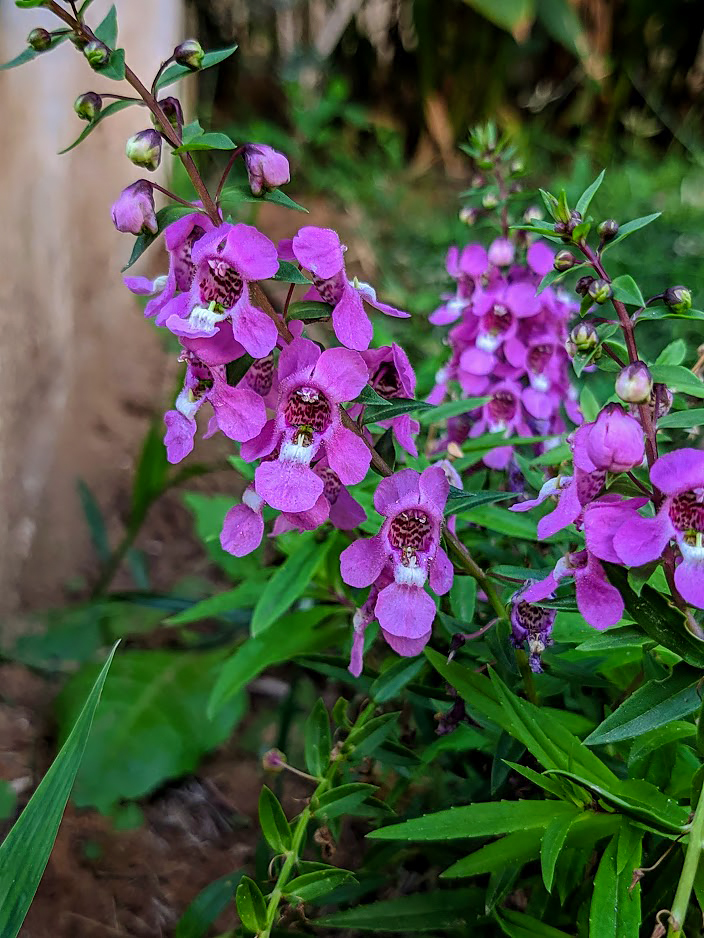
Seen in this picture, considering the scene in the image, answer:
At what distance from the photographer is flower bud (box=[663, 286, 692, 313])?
0.52 metres

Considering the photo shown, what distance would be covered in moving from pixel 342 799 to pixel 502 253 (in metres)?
0.58

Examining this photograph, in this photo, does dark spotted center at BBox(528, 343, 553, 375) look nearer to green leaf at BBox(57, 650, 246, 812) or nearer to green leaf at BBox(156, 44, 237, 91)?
green leaf at BBox(156, 44, 237, 91)

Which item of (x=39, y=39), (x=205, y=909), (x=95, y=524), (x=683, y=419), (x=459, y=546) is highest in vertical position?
(x=39, y=39)

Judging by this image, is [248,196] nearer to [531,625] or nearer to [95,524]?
[531,625]

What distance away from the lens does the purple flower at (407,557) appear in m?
0.54

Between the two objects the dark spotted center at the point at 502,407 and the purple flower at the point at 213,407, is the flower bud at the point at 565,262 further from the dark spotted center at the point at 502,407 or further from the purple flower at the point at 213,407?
the dark spotted center at the point at 502,407

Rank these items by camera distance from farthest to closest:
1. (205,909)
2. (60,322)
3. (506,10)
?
(506,10) → (60,322) → (205,909)

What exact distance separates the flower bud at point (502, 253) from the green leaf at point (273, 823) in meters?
0.59

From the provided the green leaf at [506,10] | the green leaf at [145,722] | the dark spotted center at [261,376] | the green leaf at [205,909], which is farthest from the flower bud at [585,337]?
the green leaf at [506,10]

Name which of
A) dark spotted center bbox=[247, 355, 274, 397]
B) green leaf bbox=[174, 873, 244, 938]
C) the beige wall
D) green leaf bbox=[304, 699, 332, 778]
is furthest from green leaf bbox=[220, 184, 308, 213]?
the beige wall

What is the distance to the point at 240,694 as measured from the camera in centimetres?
127

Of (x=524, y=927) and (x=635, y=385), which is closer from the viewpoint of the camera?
(x=635, y=385)

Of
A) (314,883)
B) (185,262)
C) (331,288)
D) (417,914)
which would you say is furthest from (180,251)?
(417,914)

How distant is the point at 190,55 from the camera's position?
21.0 inches
